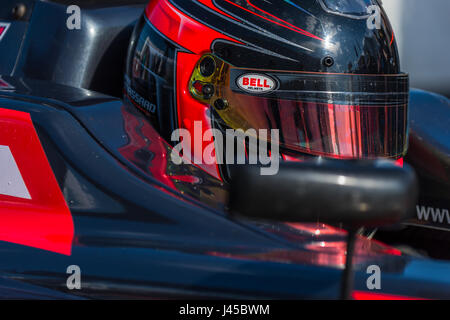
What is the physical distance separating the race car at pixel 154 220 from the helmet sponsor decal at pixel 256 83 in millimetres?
143

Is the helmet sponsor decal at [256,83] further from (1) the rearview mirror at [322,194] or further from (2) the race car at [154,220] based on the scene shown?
(1) the rearview mirror at [322,194]

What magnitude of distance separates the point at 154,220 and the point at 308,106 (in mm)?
531

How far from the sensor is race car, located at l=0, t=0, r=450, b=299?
83 centimetres

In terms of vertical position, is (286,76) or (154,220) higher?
(286,76)

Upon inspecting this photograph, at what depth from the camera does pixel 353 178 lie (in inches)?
31.7

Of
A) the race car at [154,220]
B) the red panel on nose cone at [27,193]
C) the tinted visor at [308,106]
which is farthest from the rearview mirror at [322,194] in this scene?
the tinted visor at [308,106]

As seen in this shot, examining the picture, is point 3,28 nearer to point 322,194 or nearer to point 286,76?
point 286,76

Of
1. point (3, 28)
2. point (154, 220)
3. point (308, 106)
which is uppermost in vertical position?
point (3, 28)

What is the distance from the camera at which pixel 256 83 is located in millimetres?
1609

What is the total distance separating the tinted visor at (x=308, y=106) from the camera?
5.17ft

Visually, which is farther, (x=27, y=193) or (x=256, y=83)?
(x=256, y=83)

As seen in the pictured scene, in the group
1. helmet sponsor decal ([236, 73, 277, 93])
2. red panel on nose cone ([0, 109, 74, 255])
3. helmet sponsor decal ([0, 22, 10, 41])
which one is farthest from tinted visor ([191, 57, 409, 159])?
helmet sponsor decal ([0, 22, 10, 41])

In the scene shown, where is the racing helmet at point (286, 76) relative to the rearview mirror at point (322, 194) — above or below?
above

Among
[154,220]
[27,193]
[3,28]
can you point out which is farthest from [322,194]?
[3,28]
